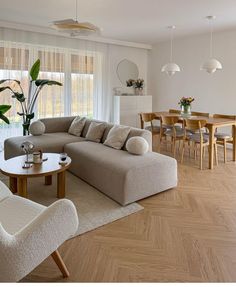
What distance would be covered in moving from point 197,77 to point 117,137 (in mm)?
3624

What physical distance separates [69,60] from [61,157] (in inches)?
150

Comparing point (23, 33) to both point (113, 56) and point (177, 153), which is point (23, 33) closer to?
point (113, 56)

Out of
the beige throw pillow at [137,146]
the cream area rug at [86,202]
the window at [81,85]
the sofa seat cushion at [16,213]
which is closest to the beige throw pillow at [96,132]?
the cream area rug at [86,202]

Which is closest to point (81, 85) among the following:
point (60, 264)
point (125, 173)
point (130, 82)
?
point (130, 82)

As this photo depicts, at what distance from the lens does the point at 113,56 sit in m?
7.05

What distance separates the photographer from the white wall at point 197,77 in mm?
5695

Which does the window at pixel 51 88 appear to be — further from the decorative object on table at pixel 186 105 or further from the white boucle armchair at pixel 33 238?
the white boucle armchair at pixel 33 238

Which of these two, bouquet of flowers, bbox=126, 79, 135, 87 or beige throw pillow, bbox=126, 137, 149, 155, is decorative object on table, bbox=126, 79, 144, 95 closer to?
bouquet of flowers, bbox=126, 79, 135, 87

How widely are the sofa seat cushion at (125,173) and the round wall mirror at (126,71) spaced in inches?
163

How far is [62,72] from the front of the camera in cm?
621

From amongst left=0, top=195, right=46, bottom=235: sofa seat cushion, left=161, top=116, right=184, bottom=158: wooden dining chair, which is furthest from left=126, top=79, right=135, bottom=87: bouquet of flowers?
left=0, top=195, right=46, bottom=235: sofa seat cushion

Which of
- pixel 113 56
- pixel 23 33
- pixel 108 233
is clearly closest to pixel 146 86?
pixel 113 56

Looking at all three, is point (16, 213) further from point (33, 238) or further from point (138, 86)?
point (138, 86)

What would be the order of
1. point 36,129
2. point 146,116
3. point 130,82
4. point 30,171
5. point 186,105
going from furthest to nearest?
1. point 130,82
2. point 146,116
3. point 186,105
4. point 36,129
5. point 30,171
